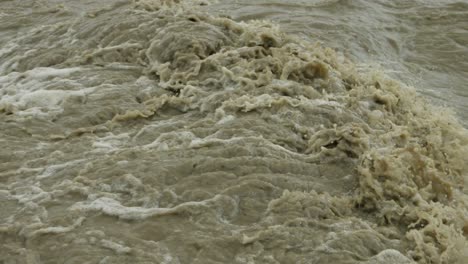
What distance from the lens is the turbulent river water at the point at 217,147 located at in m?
4.20

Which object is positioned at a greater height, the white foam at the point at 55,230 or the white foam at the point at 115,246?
the white foam at the point at 55,230

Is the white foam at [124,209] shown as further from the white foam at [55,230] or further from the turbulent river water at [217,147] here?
the white foam at [55,230]

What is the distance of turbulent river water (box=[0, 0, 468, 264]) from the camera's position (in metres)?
4.20

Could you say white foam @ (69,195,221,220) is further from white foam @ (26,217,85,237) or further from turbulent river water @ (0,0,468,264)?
white foam @ (26,217,85,237)

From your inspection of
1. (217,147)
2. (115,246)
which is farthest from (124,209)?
(217,147)

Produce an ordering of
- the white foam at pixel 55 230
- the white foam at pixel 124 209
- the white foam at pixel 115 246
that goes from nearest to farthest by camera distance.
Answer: the white foam at pixel 115 246, the white foam at pixel 55 230, the white foam at pixel 124 209

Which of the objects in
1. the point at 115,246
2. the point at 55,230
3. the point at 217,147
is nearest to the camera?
the point at 115,246

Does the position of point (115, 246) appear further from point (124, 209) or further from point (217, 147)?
point (217, 147)

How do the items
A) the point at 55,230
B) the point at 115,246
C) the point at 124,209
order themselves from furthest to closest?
the point at 124,209 → the point at 55,230 → the point at 115,246

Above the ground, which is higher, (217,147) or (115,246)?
(217,147)

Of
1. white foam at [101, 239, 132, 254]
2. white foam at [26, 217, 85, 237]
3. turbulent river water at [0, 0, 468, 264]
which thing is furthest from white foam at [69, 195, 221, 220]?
white foam at [101, 239, 132, 254]

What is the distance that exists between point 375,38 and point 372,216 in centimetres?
537

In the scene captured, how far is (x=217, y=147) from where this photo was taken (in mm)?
5168

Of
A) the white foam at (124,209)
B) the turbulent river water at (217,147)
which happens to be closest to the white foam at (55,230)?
the turbulent river water at (217,147)
